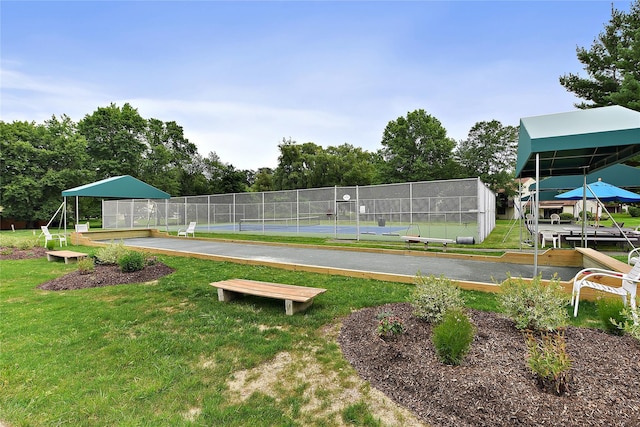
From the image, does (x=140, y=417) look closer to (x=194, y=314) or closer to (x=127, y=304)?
(x=194, y=314)

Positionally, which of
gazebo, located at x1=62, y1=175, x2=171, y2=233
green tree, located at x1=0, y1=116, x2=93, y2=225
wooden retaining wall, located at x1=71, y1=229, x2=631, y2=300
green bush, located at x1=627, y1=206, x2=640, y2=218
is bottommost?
wooden retaining wall, located at x1=71, y1=229, x2=631, y2=300

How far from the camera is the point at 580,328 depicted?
3.45m

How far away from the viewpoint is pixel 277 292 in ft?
14.8

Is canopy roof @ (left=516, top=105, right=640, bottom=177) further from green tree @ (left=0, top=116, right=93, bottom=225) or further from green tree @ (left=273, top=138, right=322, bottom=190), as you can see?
green tree @ (left=273, top=138, right=322, bottom=190)

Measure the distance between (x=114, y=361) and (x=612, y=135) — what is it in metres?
7.05

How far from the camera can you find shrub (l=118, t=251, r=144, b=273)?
692 centimetres

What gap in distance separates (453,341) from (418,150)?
4113 centimetres

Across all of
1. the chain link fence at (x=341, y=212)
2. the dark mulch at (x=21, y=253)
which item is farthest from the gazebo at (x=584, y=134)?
the dark mulch at (x=21, y=253)

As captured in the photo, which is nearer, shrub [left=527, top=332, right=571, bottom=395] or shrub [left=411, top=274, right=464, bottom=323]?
shrub [left=527, top=332, right=571, bottom=395]

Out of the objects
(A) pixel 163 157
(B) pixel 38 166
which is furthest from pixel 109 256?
(A) pixel 163 157

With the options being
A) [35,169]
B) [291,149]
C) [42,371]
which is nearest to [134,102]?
[35,169]

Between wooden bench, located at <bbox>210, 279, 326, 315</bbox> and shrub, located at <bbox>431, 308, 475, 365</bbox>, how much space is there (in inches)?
75.8

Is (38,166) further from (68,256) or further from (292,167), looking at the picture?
(292,167)

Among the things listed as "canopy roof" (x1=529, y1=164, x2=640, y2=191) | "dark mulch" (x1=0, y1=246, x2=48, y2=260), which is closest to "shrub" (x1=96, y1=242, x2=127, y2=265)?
"dark mulch" (x1=0, y1=246, x2=48, y2=260)
